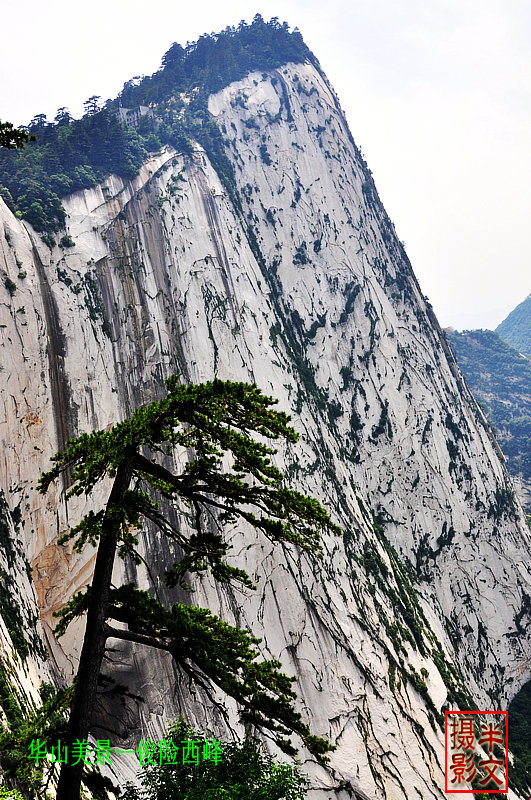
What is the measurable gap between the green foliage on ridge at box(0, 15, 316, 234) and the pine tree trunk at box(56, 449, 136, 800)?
1968 centimetres

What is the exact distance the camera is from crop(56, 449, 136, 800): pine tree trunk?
5445 mm

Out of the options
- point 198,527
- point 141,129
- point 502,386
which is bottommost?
point 198,527

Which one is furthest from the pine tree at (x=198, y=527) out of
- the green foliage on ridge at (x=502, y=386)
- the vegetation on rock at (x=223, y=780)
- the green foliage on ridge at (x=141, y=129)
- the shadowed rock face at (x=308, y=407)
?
the green foliage on ridge at (x=502, y=386)

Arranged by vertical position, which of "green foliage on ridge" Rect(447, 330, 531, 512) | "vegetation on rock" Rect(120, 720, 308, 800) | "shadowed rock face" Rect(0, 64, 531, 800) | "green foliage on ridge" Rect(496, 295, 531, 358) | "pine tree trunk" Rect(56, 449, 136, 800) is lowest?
"vegetation on rock" Rect(120, 720, 308, 800)

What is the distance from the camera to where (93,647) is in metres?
5.69

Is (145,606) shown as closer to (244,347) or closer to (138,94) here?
(244,347)

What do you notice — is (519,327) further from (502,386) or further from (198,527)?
(198,527)

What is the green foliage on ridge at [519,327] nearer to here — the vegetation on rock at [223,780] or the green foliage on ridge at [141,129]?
the green foliage on ridge at [141,129]

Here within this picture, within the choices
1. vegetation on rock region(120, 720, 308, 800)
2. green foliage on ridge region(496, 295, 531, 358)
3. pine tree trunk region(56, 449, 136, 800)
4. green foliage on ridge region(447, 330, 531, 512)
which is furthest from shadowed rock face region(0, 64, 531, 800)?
green foliage on ridge region(496, 295, 531, 358)

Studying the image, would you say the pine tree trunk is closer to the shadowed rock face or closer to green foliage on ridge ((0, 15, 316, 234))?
the shadowed rock face

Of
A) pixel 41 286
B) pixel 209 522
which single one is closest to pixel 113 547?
pixel 209 522

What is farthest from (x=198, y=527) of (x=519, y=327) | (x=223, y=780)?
(x=519, y=327)

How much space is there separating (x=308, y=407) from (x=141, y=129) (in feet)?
63.1

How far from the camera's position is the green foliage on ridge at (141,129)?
953 inches
